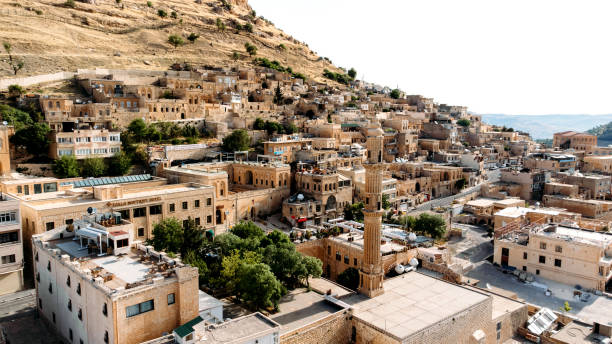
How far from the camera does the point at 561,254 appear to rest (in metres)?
30.4

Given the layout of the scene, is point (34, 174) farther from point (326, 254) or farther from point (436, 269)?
point (436, 269)

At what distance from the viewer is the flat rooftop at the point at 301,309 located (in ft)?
60.6

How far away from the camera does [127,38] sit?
260 ft

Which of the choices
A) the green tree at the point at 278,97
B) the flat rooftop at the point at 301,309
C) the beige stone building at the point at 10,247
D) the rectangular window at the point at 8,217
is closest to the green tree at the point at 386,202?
the flat rooftop at the point at 301,309

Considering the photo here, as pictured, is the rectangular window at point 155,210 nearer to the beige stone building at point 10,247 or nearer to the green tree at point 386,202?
the beige stone building at point 10,247

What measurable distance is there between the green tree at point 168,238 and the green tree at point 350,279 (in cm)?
902

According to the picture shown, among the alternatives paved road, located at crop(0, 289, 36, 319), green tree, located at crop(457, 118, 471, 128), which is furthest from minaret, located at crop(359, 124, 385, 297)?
green tree, located at crop(457, 118, 471, 128)

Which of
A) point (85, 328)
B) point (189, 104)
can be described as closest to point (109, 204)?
point (85, 328)

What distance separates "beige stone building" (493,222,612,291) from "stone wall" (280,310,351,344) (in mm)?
18547

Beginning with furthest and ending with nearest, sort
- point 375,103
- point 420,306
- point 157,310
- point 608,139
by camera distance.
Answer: point 608,139, point 375,103, point 420,306, point 157,310

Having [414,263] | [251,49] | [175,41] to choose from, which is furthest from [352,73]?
[414,263]

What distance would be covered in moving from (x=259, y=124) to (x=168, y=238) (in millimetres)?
29572

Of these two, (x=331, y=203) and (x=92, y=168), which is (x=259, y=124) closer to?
(x=331, y=203)

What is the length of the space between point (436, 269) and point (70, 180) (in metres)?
26.4
